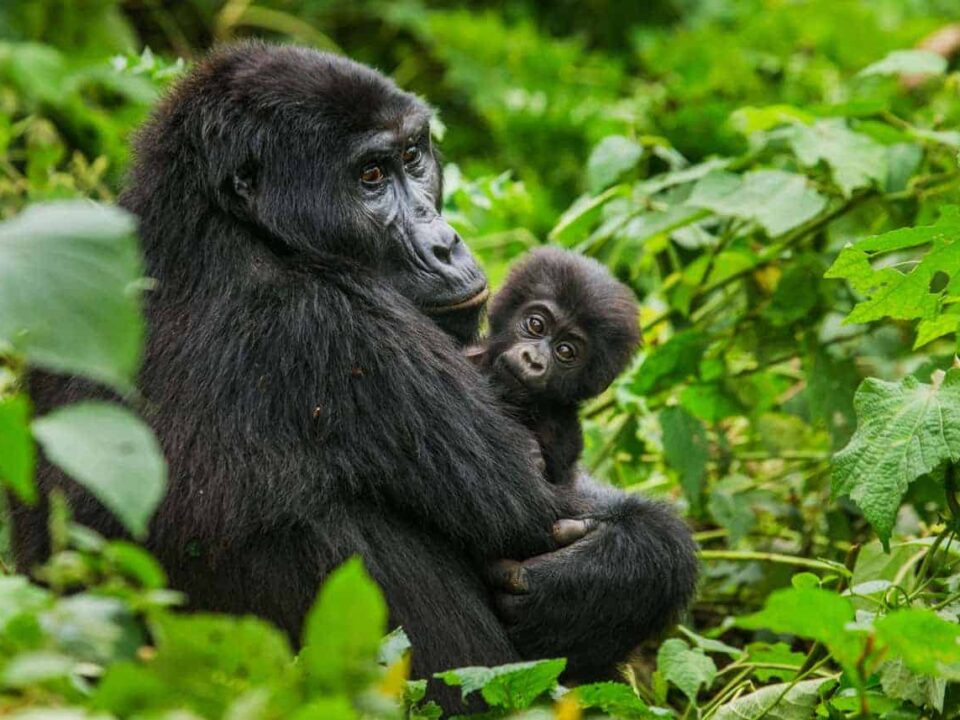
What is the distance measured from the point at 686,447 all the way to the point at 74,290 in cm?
268

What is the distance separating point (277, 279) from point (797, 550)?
2073 mm

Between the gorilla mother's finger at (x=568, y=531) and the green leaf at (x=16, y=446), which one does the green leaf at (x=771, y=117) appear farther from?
the green leaf at (x=16, y=446)

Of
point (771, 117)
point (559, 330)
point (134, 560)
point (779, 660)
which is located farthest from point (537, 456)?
point (134, 560)

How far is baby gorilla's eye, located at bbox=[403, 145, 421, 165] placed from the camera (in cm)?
358

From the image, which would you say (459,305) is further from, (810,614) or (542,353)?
(810,614)

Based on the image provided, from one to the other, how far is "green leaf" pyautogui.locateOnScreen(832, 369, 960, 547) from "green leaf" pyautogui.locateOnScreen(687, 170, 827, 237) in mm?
1162

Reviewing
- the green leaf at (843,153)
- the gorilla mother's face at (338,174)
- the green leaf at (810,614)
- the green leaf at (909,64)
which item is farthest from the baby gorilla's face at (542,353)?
the green leaf at (909,64)

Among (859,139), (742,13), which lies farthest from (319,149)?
(742,13)

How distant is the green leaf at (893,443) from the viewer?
2.82m

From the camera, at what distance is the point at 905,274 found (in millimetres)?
3010

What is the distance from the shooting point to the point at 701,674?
3.18 m

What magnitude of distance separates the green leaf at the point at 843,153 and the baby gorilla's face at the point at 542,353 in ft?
3.26

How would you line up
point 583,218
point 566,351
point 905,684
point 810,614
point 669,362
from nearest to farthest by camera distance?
point 810,614 → point 905,684 → point 566,351 → point 669,362 → point 583,218

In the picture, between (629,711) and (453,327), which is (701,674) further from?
(453,327)
